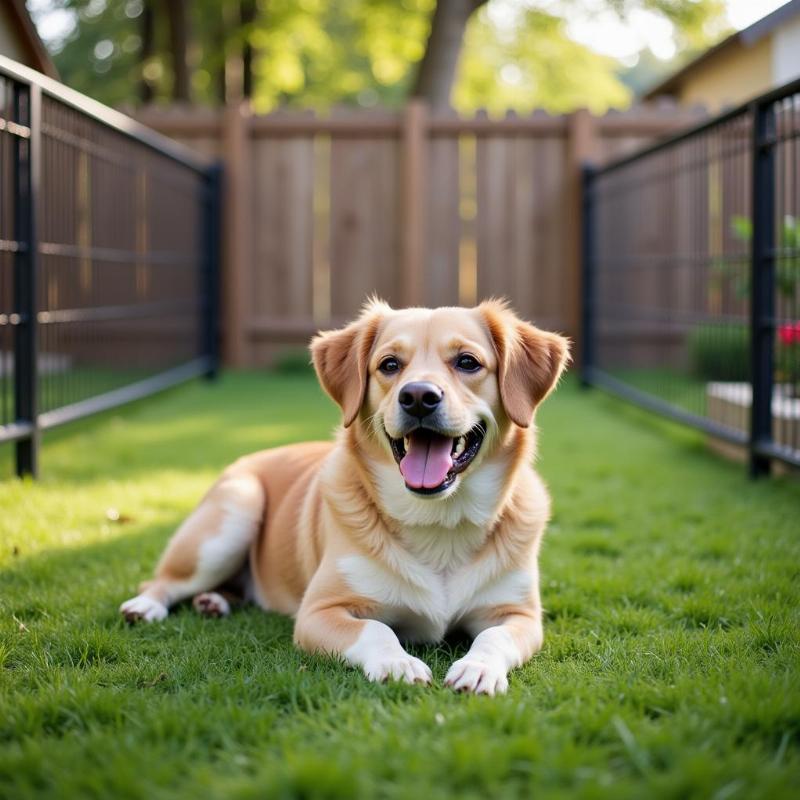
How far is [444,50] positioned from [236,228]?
5.32 metres

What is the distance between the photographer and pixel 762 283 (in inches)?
219

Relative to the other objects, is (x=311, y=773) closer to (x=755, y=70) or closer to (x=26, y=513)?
(x=26, y=513)

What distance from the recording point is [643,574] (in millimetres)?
3932

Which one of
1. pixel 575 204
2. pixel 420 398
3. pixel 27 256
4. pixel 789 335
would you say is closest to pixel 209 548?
pixel 420 398

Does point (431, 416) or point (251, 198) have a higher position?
point (251, 198)

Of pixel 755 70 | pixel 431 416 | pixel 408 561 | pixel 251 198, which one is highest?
pixel 755 70

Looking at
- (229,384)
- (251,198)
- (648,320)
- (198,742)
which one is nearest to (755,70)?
(648,320)

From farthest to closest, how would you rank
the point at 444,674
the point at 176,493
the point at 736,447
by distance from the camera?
the point at 736,447 → the point at 176,493 → the point at 444,674

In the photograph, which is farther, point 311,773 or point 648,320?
point 648,320

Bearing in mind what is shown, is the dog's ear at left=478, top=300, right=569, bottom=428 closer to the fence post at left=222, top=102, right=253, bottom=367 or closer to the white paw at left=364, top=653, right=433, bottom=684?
the white paw at left=364, top=653, right=433, bottom=684

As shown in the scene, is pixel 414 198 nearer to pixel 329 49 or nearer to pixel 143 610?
pixel 143 610

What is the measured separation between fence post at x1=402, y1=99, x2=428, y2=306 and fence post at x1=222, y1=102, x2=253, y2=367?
5.65 ft

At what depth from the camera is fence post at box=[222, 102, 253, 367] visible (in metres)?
11.2

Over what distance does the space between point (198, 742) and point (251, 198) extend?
32.0ft
